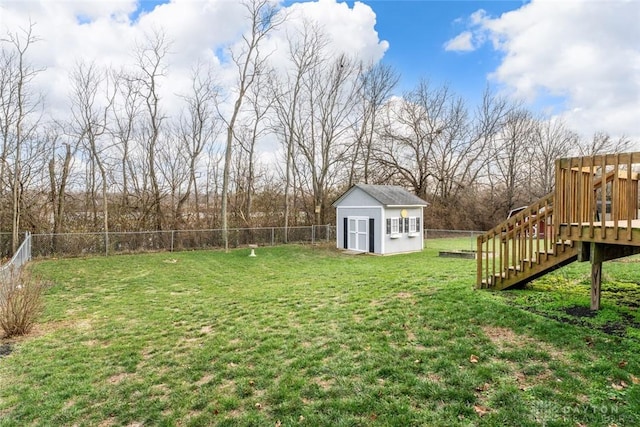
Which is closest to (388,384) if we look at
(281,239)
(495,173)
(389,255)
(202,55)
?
(389,255)

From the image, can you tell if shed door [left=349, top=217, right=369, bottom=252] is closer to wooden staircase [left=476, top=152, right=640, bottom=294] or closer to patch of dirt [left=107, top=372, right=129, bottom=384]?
wooden staircase [left=476, top=152, right=640, bottom=294]

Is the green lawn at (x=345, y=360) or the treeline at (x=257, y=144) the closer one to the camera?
the green lawn at (x=345, y=360)

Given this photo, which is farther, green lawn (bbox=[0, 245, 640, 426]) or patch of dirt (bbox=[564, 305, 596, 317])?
patch of dirt (bbox=[564, 305, 596, 317])

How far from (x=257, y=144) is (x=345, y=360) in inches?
827

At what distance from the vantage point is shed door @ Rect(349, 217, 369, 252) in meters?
16.4

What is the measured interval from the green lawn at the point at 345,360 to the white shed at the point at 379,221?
8196 mm

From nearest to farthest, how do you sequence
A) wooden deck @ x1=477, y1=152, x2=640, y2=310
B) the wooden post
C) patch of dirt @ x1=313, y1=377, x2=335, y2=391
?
1. patch of dirt @ x1=313, y1=377, x2=335, y2=391
2. wooden deck @ x1=477, y1=152, x2=640, y2=310
3. the wooden post

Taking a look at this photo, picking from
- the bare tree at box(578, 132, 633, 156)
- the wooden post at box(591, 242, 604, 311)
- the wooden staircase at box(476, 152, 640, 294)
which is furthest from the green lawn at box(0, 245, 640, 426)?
the bare tree at box(578, 132, 633, 156)

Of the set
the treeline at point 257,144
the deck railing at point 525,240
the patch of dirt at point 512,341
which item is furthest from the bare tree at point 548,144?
the patch of dirt at point 512,341

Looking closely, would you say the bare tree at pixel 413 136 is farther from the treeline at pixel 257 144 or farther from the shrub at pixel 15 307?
the shrub at pixel 15 307

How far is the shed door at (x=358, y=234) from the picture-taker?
645 inches

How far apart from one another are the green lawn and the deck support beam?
24 centimetres

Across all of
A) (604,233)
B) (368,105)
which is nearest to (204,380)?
(604,233)

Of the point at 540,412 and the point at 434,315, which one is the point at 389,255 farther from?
the point at 540,412
